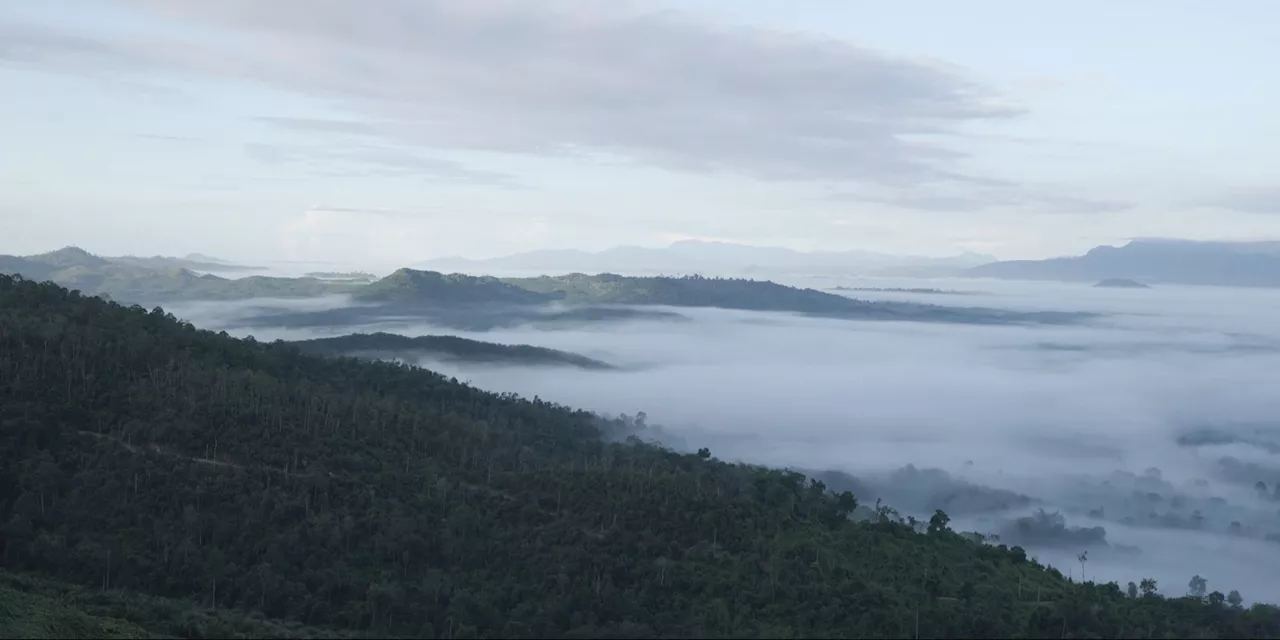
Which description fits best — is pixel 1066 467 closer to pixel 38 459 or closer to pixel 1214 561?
pixel 1214 561

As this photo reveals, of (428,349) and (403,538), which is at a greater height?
(428,349)

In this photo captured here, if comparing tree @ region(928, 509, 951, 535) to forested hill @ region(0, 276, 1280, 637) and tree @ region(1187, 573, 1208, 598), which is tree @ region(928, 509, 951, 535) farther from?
tree @ region(1187, 573, 1208, 598)

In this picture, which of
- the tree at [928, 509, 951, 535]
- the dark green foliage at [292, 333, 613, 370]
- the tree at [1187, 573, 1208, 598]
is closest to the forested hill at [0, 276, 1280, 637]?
the tree at [928, 509, 951, 535]

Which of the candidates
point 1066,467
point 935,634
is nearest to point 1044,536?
point 1066,467

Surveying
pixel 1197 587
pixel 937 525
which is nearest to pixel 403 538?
pixel 937 525

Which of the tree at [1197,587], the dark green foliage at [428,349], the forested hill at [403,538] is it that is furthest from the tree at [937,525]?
the dark green foliage at [428,349]

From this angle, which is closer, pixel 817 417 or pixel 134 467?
pixel 134 467

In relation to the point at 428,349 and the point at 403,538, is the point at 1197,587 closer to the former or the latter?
the point at 403,538
